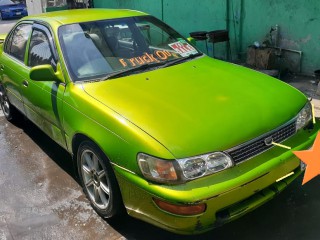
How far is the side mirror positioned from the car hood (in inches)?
17.0

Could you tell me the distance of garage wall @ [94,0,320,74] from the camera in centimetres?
614

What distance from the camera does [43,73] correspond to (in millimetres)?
3383

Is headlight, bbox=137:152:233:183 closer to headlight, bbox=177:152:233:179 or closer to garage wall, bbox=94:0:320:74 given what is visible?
headlight, bbox=177:152:233:179

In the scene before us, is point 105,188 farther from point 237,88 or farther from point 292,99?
point 292,99

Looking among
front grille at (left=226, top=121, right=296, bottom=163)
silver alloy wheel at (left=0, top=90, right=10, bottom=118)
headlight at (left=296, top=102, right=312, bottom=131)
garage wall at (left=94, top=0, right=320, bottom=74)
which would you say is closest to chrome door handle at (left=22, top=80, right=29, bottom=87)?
silver alloy wheel at (left=0, top=90, right=10, bottom=118)

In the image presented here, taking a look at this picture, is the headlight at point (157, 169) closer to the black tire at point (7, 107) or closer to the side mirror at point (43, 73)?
the side mirror at point (43, 73)

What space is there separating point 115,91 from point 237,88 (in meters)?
1.03

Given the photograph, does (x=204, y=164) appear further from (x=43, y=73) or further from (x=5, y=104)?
(x=5, y=104)

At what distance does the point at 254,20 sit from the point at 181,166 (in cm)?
532

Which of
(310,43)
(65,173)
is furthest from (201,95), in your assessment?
(310,43)

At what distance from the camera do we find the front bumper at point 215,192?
2375 mm

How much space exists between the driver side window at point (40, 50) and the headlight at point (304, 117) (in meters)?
2.30

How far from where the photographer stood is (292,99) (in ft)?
10.2

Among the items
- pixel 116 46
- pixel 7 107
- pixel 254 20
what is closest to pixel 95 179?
pixel 116 46
